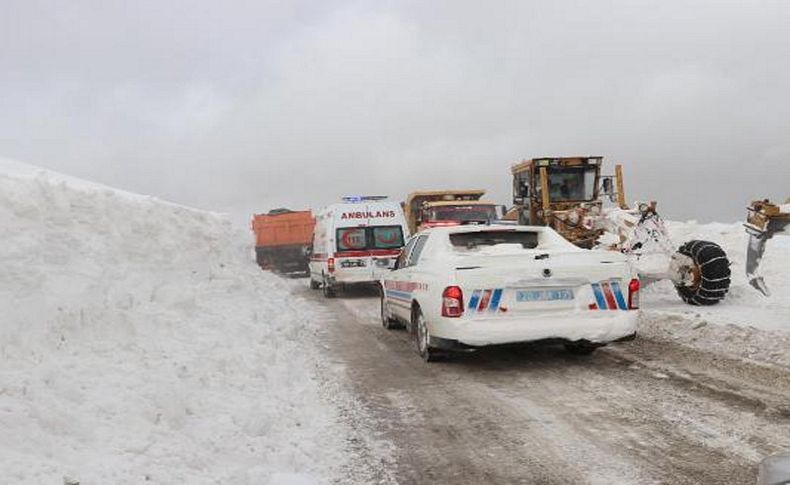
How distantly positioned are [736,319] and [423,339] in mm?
5003

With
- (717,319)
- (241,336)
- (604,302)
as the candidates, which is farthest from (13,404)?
(717,319)

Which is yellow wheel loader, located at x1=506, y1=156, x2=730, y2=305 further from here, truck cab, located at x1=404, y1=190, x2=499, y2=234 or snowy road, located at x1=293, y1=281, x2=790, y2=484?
snowy road, located at x1=293, y1=281, x2=790, y2=484

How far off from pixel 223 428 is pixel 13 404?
1337 mm

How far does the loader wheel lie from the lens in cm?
1155

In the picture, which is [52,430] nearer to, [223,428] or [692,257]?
[223,428]

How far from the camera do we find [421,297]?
7910 millimetres

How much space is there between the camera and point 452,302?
6.97m

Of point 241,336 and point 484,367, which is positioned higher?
point 241,336

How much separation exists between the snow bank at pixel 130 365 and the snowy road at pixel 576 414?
728 mm

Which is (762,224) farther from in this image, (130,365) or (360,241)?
(360,241)

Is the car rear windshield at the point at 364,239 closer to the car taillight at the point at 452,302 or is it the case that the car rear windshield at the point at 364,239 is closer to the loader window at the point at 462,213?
the loader window at the point at 462,213

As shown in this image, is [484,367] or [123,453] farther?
[484,367]

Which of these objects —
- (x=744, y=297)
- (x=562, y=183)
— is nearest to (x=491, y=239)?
(x=744, y=297)

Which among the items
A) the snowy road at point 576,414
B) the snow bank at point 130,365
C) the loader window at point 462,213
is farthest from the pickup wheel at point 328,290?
the snowy road at point 576,414
